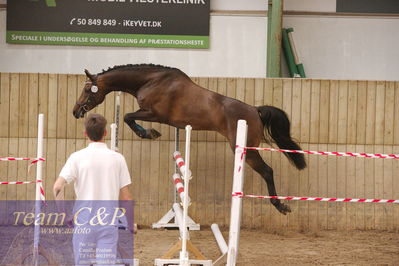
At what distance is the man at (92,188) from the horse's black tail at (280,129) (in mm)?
4096

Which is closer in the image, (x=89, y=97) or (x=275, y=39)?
(x=89, y=97)

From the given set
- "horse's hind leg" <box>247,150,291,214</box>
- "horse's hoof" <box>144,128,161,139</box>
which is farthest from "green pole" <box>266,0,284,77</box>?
"horse's hoof" <box>144,128,161,139</box>

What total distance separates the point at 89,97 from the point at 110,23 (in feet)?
8.50

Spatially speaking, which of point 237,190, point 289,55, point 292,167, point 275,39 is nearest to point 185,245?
point 237,190

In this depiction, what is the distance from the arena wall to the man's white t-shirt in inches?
178

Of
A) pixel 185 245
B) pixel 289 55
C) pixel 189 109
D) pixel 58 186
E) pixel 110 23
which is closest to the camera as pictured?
pixel 58 186

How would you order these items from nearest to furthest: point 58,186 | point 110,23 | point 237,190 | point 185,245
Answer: point 58,186
point 237,190
point 185,245
point 110,23

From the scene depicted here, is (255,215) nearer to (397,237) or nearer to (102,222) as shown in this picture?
(397,237)

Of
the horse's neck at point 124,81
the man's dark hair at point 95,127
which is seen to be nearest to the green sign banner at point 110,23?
the horse's neck at point 124,81

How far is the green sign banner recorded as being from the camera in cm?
966

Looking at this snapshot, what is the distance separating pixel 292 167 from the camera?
811 cm

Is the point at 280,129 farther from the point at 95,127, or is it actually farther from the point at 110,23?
the point at 95,127

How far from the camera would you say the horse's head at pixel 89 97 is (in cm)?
746

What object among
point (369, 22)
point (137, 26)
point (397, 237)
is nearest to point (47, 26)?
point (137, 26)
